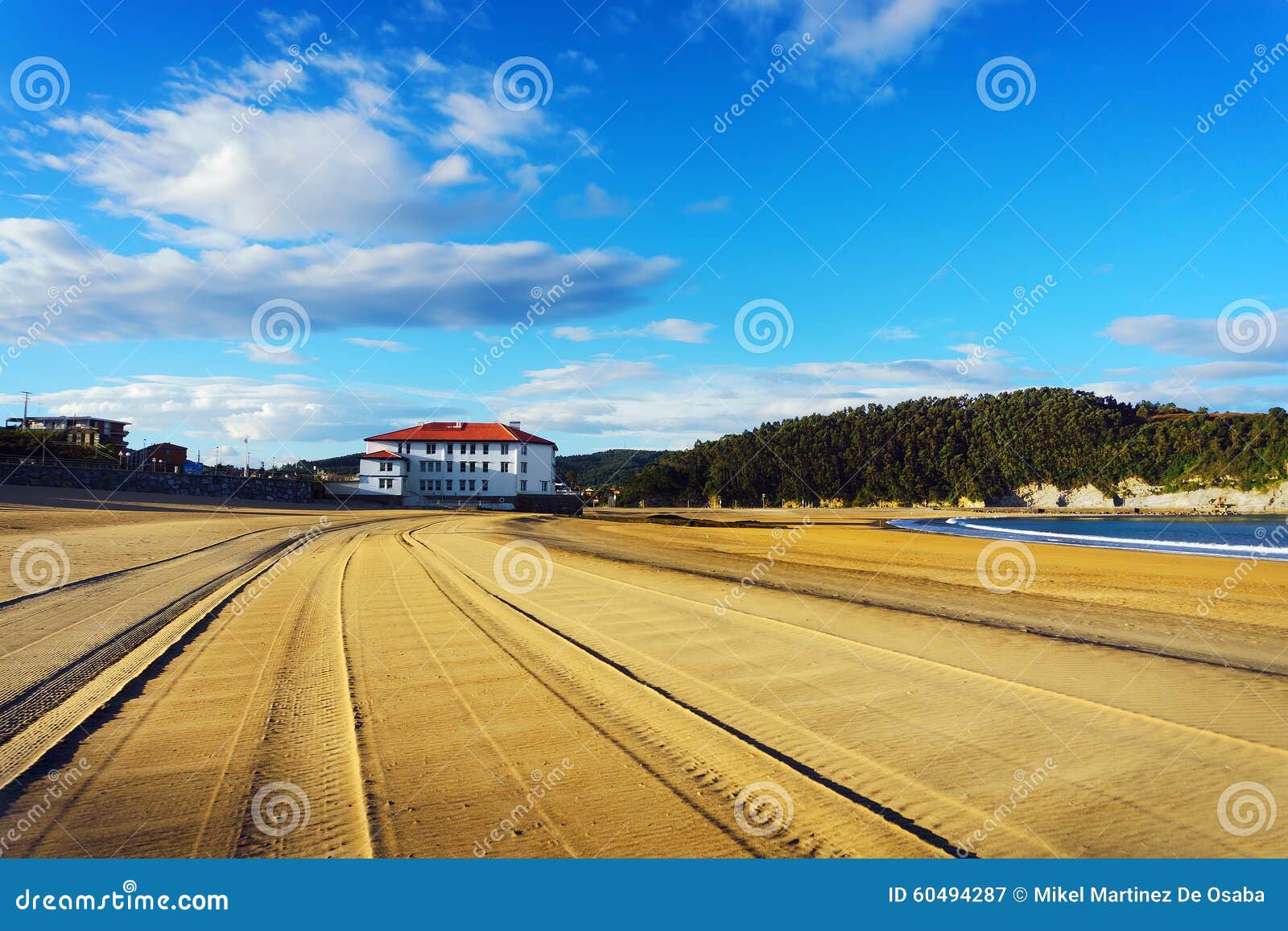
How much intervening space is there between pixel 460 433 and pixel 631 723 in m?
71.6

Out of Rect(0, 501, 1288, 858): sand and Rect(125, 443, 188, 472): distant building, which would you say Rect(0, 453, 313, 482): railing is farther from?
Rect(0, 501, 1288, 858): sand

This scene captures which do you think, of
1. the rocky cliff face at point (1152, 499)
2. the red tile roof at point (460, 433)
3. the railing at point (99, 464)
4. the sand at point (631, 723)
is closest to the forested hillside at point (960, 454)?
the rocky cliff face at point (1152, 499)

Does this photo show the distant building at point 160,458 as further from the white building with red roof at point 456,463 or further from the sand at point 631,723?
the sand at point 631,723

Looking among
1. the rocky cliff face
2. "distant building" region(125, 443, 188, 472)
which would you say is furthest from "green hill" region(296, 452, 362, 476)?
the rocky cliff face

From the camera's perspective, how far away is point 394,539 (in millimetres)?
27844

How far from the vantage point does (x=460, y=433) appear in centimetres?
7469

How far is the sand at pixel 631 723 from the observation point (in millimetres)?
4184

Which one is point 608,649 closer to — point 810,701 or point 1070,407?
point 810,701

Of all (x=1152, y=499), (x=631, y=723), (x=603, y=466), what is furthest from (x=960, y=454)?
(x=631, y=723)

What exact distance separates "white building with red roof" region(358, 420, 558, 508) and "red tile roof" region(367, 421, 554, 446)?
8cm

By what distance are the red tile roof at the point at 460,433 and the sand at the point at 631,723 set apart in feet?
198

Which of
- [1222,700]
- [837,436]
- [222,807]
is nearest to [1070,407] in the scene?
[837,436]

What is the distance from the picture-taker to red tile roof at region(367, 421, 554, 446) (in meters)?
73.6

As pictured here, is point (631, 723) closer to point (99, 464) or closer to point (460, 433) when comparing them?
point (99, 464)
